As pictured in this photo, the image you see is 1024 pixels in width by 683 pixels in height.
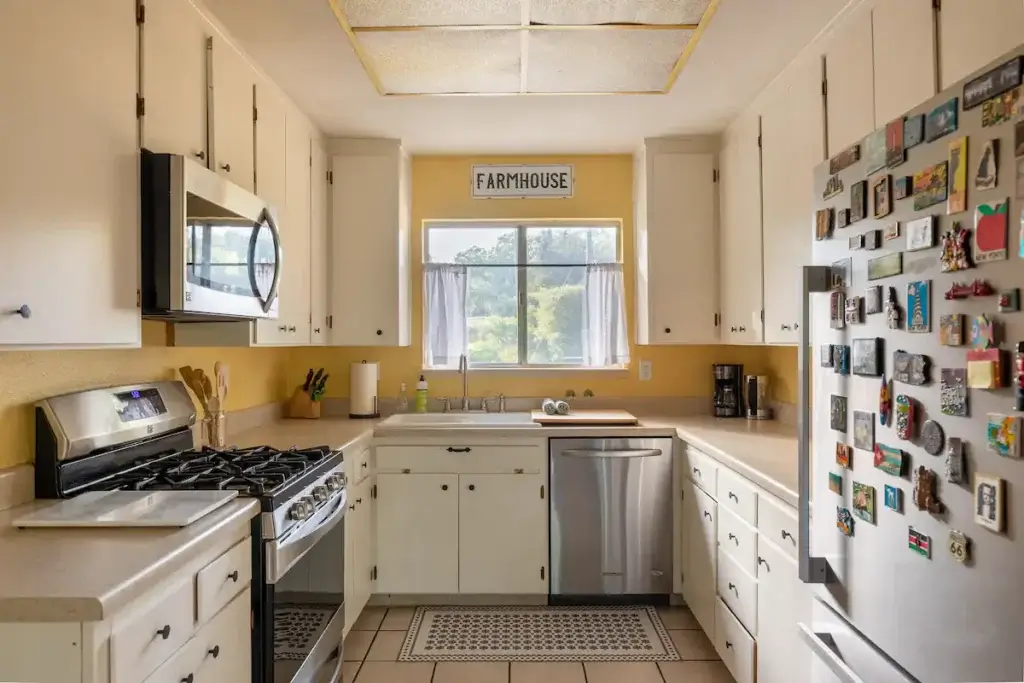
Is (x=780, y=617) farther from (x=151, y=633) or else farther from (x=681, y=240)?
(x=681, y=240)

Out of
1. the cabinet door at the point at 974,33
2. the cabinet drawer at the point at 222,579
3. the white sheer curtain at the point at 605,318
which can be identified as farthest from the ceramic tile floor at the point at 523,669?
the cabinet door at the point at 974,33

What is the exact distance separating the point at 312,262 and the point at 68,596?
7.63 ft

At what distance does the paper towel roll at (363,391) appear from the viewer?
11.9 feet

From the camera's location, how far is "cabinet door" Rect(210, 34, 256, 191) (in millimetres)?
2217

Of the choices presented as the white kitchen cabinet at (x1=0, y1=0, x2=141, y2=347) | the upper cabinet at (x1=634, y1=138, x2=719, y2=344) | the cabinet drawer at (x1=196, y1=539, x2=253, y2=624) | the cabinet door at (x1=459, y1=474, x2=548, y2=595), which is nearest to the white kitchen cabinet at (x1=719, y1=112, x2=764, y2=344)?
the upper cabinet at (x1=634, y1=138, x2=719, y2=344)

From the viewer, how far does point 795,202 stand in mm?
2484

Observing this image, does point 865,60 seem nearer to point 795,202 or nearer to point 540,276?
point 795,202

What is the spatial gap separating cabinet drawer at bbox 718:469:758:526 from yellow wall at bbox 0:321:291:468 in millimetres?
2168

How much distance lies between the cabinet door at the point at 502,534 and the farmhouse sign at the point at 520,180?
167 centimetres

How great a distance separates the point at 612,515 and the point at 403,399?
1386 millimetres

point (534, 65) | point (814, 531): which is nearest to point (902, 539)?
point (814, 531)

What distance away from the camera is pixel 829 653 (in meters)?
1.43

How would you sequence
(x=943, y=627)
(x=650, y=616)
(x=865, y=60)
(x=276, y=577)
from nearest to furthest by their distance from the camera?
(x=943, y=627)
(x=276, y=577)
(x=865, y=60)
(x=650, y=616)

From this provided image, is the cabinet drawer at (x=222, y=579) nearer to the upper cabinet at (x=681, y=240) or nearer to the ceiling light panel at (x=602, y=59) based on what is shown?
the ceiling light panel at (x=602, y=59)
